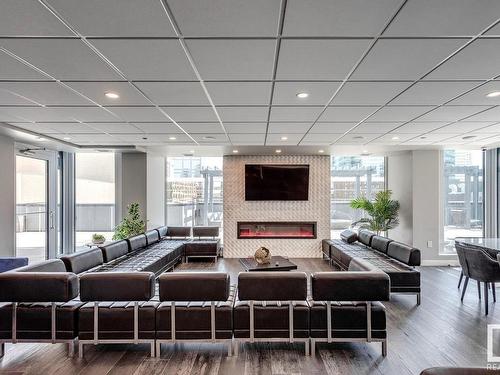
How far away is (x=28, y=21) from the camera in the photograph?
1.94 m

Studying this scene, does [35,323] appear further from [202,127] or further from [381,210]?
[381,210]

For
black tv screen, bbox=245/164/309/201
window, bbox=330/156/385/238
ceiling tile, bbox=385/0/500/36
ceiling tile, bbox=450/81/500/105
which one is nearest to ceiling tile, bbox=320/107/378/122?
ceiling tile, bbox=450/81/500/105

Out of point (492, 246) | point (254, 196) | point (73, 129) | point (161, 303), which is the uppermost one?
point (73, 129)

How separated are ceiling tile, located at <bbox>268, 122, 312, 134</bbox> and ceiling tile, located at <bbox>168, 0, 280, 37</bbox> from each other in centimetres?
261

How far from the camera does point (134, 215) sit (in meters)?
7.37

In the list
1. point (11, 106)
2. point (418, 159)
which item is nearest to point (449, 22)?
point (11, 106)

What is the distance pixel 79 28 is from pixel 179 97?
1.43 meters

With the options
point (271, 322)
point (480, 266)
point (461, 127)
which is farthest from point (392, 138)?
point (271, 322)

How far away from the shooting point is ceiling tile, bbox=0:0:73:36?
178cm

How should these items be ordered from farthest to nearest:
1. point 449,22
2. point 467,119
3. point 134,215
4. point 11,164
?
point 134,215 → point 11,164 → point 467,119 → point 449,22

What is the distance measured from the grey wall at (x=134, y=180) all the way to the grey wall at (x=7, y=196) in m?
2.43

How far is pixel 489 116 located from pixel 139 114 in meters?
4.77

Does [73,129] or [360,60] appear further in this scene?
[73,129]

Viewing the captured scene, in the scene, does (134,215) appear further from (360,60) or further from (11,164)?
(360,60)
